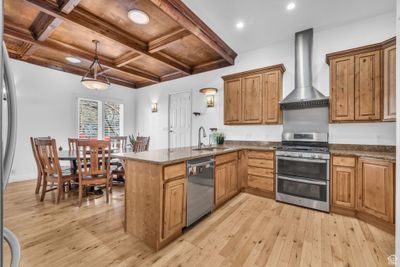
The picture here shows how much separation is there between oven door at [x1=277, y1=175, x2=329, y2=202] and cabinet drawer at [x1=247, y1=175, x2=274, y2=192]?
14 cm

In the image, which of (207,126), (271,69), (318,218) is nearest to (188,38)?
(271,69)

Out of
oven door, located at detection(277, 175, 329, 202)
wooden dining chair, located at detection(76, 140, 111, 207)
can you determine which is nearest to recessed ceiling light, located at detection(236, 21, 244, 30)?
oven door, located at detection(277, 175, 329, 202)

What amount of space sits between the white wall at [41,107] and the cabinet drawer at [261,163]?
4592 mm

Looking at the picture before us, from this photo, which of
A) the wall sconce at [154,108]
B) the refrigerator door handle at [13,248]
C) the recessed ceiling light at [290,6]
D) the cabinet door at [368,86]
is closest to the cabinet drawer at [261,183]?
the cabinet door at [368,86]

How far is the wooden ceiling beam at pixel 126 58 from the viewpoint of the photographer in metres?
3.95

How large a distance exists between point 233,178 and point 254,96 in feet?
5.41

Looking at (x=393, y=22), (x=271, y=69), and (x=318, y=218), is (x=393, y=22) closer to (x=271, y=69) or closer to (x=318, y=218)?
(x=271, y=69)

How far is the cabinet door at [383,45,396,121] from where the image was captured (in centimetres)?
230

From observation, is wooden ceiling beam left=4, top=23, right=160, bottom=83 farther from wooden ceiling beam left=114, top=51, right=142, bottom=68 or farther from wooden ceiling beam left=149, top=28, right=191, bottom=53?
wooden ceiling beam left=149, top=28, right=191, bottom=53

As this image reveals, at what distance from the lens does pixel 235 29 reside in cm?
322

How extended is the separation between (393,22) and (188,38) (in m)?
3.18

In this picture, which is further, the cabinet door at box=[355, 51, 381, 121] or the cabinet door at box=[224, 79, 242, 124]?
the cabinet door at box=[224, 79, 242, 124]

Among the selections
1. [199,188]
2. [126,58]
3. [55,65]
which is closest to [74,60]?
[55,65]

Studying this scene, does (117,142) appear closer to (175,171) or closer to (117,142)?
(117,142)
